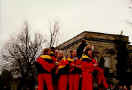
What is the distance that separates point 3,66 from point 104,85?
32655mm

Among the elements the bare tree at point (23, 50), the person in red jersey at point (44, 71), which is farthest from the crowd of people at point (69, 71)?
the bare tree at point (23, 50)

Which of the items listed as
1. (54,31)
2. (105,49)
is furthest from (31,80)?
(105,49)

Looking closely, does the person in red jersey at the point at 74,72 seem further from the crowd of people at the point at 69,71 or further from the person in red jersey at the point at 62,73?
the person in red jersey at the point at 62,73

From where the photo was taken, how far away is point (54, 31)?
108 ft

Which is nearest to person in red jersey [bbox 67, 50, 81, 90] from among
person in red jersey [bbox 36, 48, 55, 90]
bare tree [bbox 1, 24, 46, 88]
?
person in red jersey [bbox 36, 48, 55, 90]

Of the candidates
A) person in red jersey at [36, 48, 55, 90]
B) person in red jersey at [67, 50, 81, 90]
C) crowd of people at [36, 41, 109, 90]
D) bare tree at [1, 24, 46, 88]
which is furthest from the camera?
bare tree at [1, 24, 46, 88]

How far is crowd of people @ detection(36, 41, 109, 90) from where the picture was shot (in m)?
7.11

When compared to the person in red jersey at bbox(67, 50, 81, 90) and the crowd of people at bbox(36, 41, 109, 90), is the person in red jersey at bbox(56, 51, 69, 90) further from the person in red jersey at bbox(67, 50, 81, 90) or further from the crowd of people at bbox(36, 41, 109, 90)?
the person in red jersey at bbox(67, 50, 81, 90)

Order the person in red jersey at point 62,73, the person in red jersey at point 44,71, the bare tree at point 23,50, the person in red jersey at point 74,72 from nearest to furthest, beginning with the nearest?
the person in red jersey at point 44,71
the person in red jersey at point 62,73
the person in red jersey at point 74,72
the bare tree at point 23,50

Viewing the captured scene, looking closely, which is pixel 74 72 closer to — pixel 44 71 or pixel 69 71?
pixel 69 71

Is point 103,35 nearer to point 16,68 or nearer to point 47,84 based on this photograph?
point 16,68

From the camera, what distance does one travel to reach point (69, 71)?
24.5 ft

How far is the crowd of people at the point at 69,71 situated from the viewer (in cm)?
711

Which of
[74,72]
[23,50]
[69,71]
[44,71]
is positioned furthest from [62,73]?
[23,50]
